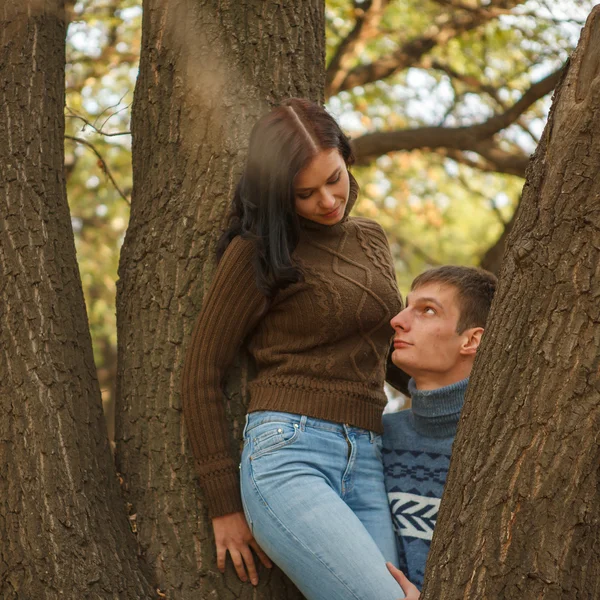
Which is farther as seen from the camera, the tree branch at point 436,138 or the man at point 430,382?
the tree branch at point 436,138

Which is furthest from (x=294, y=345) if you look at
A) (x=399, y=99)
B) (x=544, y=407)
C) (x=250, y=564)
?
(x=399, y=99)

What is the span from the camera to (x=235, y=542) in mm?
2865

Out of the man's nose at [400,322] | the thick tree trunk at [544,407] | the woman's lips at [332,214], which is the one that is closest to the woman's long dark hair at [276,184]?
the woman's lips at [332,214]

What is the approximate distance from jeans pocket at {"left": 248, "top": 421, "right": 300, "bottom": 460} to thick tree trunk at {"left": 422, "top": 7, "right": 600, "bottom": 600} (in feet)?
2.74

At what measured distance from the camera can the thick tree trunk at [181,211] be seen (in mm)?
2908

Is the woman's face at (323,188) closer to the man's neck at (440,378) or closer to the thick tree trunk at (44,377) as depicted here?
the man's neck at (440,378)

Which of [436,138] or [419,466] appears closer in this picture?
[419,466]

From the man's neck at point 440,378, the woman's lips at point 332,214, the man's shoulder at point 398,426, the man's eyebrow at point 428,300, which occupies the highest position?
the woman's lips at point 332,214

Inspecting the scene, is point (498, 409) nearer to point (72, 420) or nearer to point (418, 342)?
point (418, 342)

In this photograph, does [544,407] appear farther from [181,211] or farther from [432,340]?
[181,211]

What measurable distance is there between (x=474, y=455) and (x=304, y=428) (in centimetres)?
92

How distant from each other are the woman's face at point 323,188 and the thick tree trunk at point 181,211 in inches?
14.2

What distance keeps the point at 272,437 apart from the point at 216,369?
0.30 meters

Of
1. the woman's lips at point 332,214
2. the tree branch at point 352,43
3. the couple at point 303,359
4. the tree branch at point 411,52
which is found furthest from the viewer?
the tree branch at point 411,52
